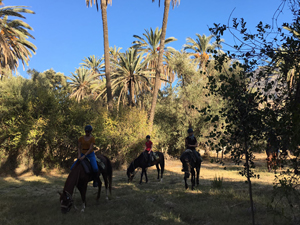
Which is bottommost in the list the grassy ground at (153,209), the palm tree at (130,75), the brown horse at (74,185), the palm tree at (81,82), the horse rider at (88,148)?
the grassy ground at (153,209)

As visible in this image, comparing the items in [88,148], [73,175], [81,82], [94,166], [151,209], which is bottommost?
[151,209]

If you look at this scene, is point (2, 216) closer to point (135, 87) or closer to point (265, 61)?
point (265, 61)

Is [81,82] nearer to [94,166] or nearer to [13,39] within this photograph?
[13,39]

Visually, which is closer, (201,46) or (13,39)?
(13,39)

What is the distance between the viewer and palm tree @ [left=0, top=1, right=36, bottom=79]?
73.3ft

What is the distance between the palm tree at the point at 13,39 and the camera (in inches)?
879

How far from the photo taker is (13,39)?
2478 centimetres

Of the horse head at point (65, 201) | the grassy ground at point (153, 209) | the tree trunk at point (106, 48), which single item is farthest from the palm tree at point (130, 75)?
the horse head at point (65, 201)

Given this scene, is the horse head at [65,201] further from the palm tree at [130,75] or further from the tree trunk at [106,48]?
the palm tree at [130,75]

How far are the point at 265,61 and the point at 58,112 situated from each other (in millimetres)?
14910

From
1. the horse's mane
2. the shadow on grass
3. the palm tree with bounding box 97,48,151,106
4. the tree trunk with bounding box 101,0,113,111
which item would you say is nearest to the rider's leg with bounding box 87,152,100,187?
the horse's mane

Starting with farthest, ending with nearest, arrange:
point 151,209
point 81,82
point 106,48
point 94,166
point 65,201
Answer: point 81,82
point 106,48
point 94,166
point 151,209
point 65,201

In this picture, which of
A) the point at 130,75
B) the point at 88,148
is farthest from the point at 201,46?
the point at 88,148

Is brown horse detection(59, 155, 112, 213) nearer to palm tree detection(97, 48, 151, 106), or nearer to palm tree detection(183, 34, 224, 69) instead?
palm tree detection(97, 48, 151, 106)
